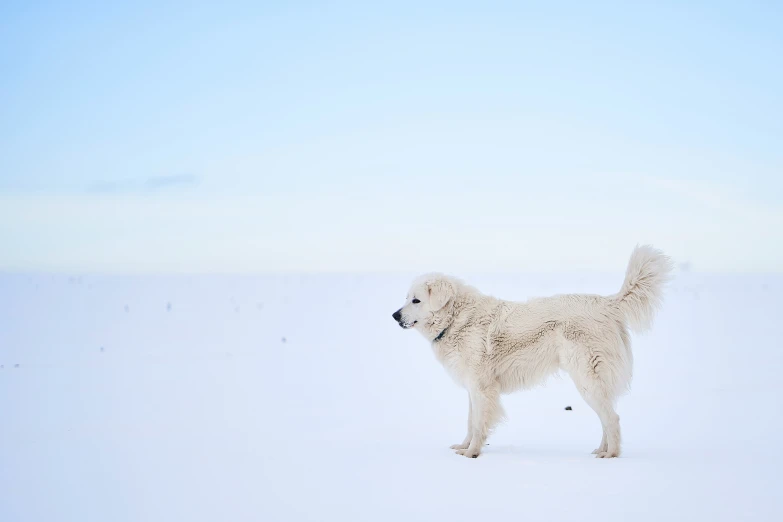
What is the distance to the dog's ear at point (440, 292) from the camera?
7.30 m

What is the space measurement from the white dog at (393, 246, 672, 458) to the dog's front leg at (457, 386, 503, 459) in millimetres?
10

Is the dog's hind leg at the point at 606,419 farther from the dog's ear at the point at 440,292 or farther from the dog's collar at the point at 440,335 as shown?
the dog's ear at the point at 440,292

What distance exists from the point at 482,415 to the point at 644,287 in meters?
2.22

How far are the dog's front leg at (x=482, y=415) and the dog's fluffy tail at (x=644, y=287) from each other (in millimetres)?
1684

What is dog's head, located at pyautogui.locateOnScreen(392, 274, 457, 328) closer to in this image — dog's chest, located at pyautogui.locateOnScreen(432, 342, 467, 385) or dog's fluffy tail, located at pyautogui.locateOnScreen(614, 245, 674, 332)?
dog's chest, located at pyautogui.locateOnScreen(432, 342, 467, 385)

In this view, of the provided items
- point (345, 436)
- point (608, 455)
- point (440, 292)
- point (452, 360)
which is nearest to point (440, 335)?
point (452, 360)

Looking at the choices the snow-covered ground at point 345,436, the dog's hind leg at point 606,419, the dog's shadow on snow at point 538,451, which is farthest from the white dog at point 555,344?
the snow-covered ground at point 345,436

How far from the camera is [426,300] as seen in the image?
24.1ft

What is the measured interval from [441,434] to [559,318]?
7.11 ft

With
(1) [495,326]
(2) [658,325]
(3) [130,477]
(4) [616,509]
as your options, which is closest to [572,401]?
(1) [495,326]

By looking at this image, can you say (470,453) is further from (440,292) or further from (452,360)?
(440,292)

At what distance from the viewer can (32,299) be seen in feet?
81.1

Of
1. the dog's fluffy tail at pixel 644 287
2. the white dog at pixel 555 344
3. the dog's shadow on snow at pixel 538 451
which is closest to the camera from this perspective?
the dog's shadow on snow at pixel 538 451

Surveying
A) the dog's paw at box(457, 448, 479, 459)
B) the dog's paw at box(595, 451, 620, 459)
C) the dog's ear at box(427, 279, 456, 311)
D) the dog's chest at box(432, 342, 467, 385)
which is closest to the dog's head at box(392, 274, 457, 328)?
the dog's ear at box(427, 279, 456, 311)
